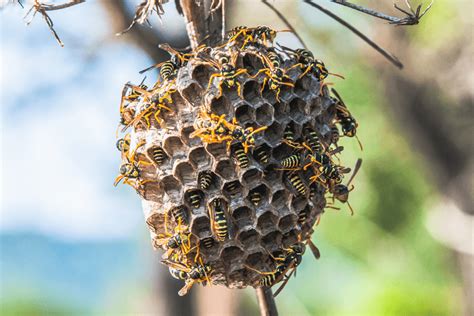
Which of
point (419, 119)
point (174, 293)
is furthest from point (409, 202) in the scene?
point (174, 293)

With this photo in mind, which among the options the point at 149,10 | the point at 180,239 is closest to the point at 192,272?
the point at 180,239

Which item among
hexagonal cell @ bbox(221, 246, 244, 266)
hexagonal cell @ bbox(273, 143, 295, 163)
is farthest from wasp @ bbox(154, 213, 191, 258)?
hexagonal cell @ bbox(273, 143, 295, 163)

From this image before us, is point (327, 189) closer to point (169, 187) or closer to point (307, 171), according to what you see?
point (307, 171)

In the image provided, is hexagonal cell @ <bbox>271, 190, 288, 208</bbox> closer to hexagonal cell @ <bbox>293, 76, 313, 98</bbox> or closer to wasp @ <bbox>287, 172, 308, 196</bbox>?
wasp @ <bbox>287, 172, 308, 196</bbox>

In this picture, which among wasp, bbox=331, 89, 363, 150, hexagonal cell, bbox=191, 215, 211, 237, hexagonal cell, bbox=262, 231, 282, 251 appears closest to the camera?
hexagonal cell, bbox=191, 215, 211, 237

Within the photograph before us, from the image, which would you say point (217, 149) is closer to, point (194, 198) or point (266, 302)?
point (194, 198)
